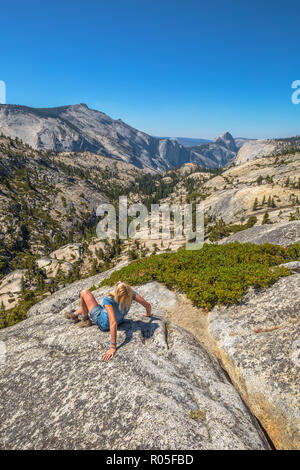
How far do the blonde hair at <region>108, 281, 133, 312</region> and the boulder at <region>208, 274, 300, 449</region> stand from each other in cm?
439

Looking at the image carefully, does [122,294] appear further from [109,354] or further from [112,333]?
[109,354]

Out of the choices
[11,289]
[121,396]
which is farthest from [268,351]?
[11,289]

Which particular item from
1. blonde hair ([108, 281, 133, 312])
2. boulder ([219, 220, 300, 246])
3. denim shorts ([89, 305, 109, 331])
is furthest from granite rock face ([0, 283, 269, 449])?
boulder ([219, 220, 300, 246])

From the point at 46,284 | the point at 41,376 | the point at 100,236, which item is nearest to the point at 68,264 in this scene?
the point at 46,284

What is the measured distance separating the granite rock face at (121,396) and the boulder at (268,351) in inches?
31.7

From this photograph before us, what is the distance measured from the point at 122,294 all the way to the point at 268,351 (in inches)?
213

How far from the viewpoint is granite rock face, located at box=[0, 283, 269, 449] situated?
512 centimetres

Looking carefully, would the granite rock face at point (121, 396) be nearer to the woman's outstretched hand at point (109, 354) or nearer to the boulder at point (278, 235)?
the woman's outstretched hand at point (109, 354)

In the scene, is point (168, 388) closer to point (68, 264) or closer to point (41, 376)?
point (41, 376)

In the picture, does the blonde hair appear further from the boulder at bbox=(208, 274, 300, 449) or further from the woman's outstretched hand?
the boulder at bbox=(208, 274, 300, 449)

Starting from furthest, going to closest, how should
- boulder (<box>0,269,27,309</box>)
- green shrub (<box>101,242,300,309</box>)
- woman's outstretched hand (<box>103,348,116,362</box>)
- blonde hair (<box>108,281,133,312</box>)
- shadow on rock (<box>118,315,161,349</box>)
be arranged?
boulder (<box>0,269,27,309</box>) → green shrub (<box>101,242,300,309</box>) → shadow on rock (<box>118,315,161,349</box>) → blonde hair (<box>108,281,133,312</box>) → woman's outstretched hand (<box>103,348,116,362</box>)

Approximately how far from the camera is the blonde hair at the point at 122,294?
807 cm

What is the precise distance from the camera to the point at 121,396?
5.94m
